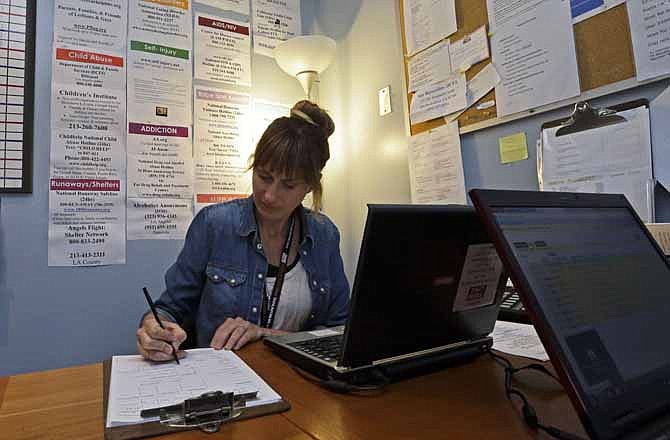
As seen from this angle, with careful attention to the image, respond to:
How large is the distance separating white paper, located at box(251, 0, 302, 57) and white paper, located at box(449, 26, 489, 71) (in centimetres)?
95

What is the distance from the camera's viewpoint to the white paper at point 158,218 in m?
1.63

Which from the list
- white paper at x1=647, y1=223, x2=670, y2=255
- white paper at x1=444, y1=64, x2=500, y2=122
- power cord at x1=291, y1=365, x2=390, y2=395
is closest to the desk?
power cord at x1=291, y1=365, x2=390, y2=395

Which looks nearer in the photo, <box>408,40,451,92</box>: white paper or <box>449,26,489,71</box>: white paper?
<box>449,26,489,71</box>: white paper

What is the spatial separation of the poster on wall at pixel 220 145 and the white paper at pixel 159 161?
4cm

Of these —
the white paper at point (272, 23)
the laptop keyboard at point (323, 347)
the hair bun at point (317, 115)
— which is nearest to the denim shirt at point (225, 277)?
the hair bun at point (317, 115)

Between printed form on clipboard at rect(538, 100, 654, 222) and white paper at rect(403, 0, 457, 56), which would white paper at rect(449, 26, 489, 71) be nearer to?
white paper at rect(403, 0, 457, 56)

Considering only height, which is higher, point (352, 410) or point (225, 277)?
point (225, 277)

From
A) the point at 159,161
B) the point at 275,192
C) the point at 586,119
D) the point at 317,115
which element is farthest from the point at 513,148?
the point at 159,161

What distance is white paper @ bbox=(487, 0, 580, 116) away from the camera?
1.11 m

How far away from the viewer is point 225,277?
44.6 inches

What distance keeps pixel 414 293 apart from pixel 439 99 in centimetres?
108

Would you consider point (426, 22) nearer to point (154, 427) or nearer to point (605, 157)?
point (605, 157)

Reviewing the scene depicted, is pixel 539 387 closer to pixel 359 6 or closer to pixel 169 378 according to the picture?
pixel 169 378

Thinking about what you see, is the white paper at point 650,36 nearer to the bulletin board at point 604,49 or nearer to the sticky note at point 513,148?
the bulletin board at point 604,49
